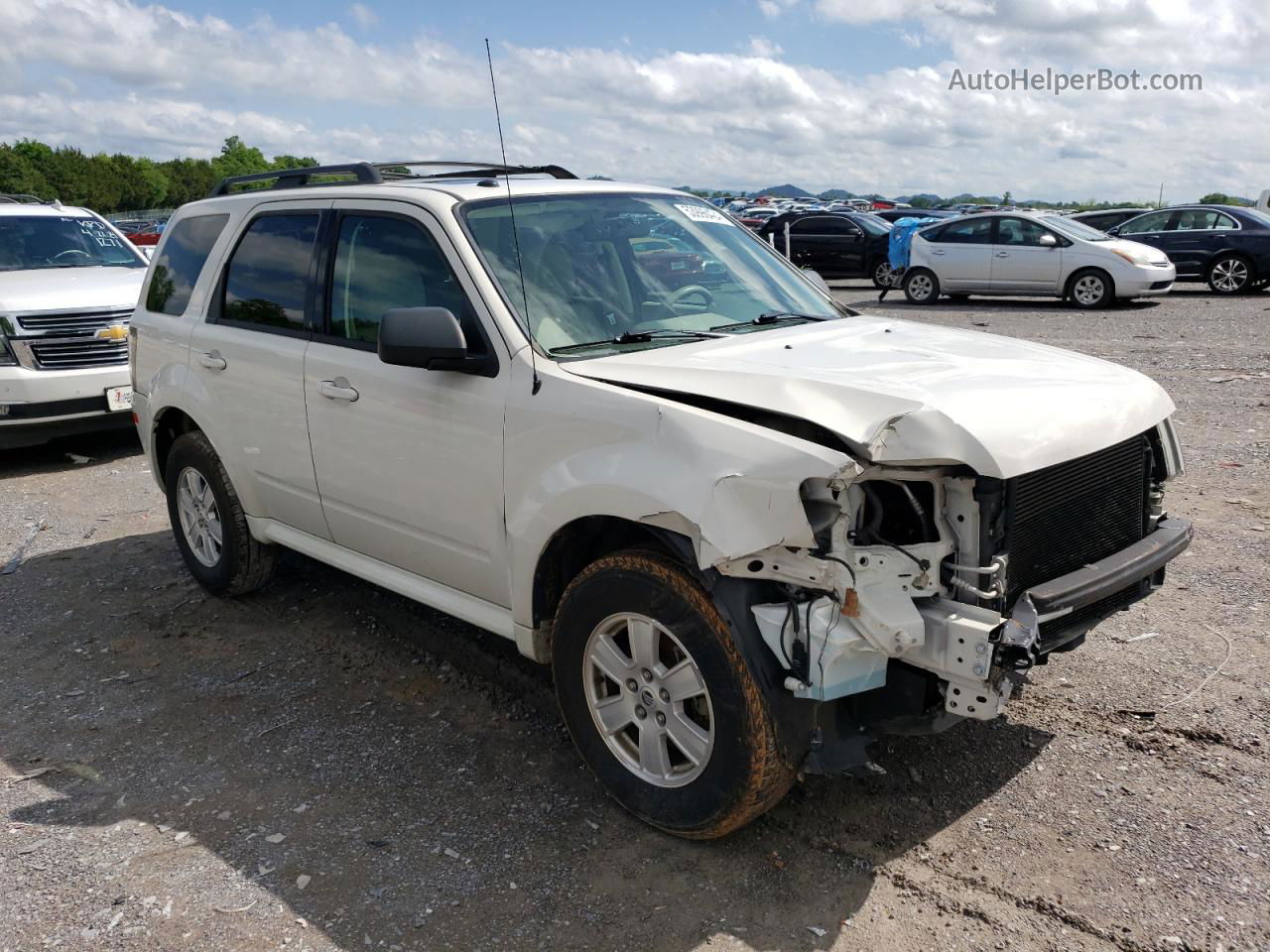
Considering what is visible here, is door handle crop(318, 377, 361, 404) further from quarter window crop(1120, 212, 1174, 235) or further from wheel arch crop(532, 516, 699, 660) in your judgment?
quarter window crop(1120, 212, 1174, 235)

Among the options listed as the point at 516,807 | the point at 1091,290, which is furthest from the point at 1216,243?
the point at 516,807

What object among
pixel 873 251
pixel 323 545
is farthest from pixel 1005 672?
pixel 873 251

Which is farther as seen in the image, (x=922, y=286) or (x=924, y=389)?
(x=922, y=286)

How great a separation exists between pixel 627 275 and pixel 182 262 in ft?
9.24

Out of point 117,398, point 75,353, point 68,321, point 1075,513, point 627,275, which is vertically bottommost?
A: point 117,398

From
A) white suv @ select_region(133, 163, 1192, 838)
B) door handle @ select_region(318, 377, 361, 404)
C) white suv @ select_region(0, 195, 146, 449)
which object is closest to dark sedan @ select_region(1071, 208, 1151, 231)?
white suv @ select_region(0, 195, 146, 449)

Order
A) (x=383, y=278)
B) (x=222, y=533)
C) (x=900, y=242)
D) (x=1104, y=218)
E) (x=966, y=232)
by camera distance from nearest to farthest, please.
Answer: (x=383, y=278) < (x=222, y=533) < (x=966, y=232) < (x=900, y=242) < (x=1104, y=218)

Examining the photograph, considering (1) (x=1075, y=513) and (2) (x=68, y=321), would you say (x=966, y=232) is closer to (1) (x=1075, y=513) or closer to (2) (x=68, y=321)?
(2) (x=68, y=321)

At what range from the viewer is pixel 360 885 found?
10.8 feet

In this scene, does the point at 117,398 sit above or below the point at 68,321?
below

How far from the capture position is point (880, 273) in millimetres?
21109

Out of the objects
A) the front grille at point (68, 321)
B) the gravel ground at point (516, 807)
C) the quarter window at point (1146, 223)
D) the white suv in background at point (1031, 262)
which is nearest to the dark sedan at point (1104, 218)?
the quarter window at point (1146, 223)

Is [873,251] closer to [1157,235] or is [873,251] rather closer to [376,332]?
[1157,235]

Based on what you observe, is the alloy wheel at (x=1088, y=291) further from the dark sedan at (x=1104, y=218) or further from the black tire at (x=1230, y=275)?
the dark sedan at (x=1104, y=218)
